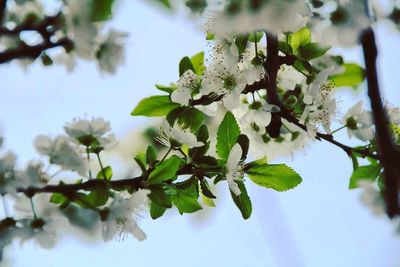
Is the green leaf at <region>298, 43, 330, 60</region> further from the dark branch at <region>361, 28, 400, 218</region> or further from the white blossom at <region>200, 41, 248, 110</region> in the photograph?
the dark branch at <region>361, 28, 400, 218</region>

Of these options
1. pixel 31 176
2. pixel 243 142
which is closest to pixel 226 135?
pixel 243 142

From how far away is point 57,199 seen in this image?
1.08 metres

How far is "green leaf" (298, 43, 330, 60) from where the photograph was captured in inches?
48.6

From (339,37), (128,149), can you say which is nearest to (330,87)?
(339,37)

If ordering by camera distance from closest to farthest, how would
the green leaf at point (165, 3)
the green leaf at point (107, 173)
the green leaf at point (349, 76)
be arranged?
the green leaf at point (165, 3), the green leaf at point (107, 173), the green leaf at point (349, 76)

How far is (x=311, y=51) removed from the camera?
124 cm

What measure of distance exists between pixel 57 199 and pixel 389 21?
64 cm

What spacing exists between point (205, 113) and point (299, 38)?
254mm

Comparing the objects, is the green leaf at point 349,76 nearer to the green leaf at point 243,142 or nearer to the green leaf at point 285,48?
the green leaf at point 285,48

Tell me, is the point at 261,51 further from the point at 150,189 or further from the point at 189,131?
the point at 150,189

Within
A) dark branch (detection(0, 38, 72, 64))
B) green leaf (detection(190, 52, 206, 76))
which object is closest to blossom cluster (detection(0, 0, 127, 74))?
dark branch (detection(0, 38, 72, 64))

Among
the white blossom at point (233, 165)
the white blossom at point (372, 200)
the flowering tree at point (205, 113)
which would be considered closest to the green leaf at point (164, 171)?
the flowering tree at point (205, 113)

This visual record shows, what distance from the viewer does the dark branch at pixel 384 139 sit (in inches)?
21.0

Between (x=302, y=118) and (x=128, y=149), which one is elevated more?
(x=302, y=118)
